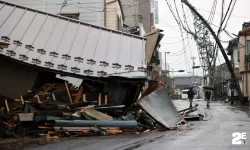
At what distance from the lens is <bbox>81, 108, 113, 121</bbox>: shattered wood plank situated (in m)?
14.6

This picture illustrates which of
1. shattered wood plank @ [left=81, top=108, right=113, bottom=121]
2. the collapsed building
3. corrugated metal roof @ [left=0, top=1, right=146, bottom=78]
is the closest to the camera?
shattered wood plank @ [left=81, top=108, right=113, bottom=121]

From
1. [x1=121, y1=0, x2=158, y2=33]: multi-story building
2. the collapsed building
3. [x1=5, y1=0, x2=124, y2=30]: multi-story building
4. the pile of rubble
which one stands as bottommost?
the pile of rubble

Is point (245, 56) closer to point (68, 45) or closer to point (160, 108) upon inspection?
point (160, 108)

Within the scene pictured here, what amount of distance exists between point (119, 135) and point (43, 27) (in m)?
8.39

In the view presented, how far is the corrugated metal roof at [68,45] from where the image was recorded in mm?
17250

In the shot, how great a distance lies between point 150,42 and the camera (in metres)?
20.5

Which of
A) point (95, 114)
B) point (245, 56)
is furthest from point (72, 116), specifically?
point (245, 56)

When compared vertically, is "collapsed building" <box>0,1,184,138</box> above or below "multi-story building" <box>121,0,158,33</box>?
below

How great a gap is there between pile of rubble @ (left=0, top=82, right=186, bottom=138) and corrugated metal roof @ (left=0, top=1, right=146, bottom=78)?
1.32 meters

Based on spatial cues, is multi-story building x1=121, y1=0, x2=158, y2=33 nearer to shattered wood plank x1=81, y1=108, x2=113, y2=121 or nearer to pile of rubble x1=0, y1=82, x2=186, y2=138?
pile of rubble x1=0, y1=82, x2=186, y2=138

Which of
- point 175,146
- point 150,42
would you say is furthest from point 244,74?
point 175,146

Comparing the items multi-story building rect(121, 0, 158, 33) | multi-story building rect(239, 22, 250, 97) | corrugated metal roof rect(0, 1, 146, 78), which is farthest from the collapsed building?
multi-story building rect(121, 0, 158, 33)

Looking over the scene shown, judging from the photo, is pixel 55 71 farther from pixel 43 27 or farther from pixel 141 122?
pixel 141 122

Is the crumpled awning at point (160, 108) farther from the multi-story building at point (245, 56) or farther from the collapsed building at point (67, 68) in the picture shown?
the multi-story building at point (245, 56)
